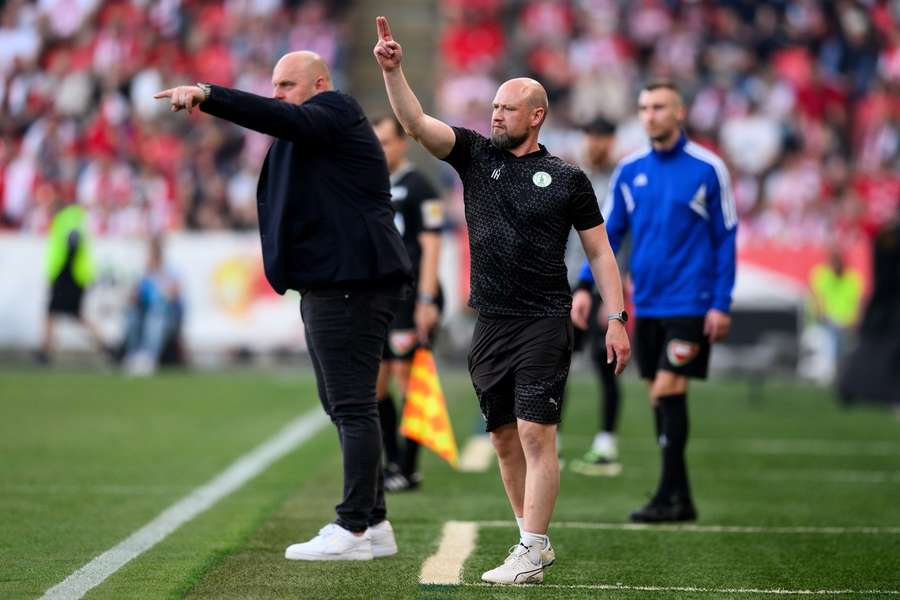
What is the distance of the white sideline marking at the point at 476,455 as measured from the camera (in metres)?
9.41

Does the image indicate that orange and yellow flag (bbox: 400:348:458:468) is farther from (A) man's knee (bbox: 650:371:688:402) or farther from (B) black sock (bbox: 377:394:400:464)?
(A) man's knee (bbox: 650:371:688:402)

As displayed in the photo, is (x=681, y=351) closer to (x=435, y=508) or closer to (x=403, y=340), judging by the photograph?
(x=435, y=508)

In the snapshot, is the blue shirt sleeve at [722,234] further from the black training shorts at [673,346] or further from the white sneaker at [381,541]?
the white sneaker at [381,541]

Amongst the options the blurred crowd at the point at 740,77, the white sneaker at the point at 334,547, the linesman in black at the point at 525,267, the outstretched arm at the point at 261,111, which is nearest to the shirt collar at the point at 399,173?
the outstretched arm at the point at 261,111

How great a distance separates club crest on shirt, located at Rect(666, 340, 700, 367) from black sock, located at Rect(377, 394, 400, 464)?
1.92 metres

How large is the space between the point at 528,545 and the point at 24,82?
21.0m

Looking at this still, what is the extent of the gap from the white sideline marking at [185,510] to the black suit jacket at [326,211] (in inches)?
49.6

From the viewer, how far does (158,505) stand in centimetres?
748

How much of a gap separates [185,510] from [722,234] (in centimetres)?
303

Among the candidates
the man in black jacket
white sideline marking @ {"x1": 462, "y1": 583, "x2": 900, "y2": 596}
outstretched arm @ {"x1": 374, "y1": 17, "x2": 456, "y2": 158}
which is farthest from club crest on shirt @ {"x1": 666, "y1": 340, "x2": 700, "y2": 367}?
outstretched arm @ {"x1": 374, "y1": 17, "x2": 456, "y2": 158}

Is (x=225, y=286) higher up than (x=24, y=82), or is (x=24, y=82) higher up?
(x=24, y=82)

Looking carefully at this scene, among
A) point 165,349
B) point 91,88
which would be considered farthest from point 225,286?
point 91,88

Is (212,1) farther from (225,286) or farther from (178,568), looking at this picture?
(178,568)

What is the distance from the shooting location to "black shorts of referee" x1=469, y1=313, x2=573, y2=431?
5.50m
